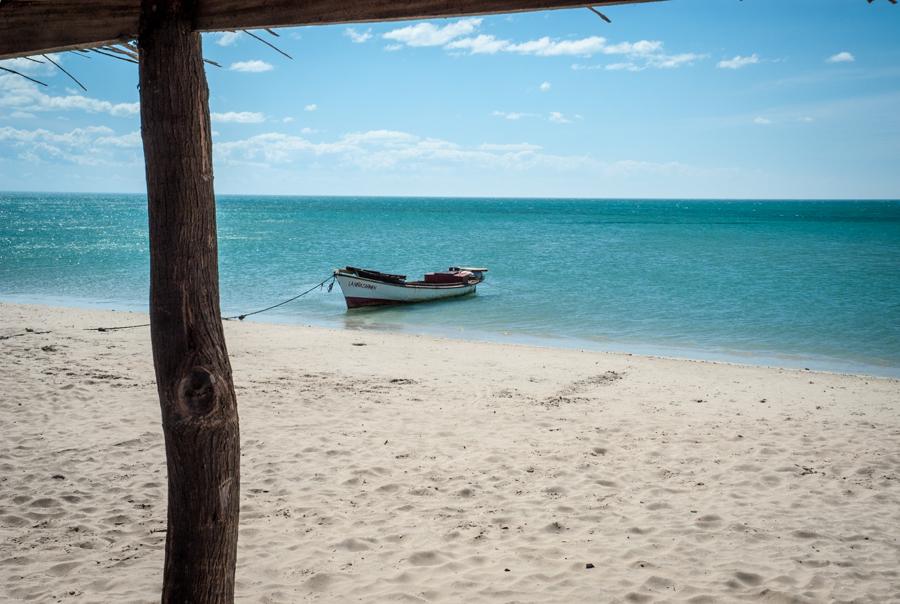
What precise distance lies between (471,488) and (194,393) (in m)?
3.73

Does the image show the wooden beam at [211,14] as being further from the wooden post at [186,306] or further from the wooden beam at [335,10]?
the wooden post at [186,306]

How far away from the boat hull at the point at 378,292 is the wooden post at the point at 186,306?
18.6m

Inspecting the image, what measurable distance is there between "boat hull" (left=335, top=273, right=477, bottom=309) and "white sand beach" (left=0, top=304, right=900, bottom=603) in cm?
1068

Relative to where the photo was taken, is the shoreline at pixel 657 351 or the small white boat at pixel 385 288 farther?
the small white boat at pixel 385 288

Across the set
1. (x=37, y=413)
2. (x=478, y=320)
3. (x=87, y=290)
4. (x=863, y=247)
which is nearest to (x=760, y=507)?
(x=37, y=413)

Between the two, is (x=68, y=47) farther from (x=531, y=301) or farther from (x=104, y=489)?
(x=531, y=301)

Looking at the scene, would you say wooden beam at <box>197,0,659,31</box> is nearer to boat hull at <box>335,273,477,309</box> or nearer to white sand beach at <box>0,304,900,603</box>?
white sand beach at <box>0,304,900,603</box>

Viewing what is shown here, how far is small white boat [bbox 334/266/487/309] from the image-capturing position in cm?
2111

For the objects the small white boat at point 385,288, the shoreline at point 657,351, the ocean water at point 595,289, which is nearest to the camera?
the shoreline at point 657,351

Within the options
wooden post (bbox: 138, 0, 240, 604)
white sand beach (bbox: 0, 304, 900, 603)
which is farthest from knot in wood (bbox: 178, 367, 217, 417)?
white sand beach (bbox: 0, 304, 900, 603)

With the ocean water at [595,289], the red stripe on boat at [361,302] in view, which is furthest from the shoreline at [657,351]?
the red stripe on boat at [361,302]

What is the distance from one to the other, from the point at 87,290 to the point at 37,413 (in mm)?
19884

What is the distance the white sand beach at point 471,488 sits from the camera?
14.1 ft

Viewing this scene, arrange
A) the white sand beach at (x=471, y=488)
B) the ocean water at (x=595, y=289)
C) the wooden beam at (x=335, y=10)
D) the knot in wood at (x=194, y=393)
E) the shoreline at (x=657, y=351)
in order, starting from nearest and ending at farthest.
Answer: the wooden beam at (x=335, y=10), the knot in wood at (x=194, y=393), the white sand beach at (x=471, y=488), the shoreline at (x=657, y=351), the ocean water at (x=595, y=289)
